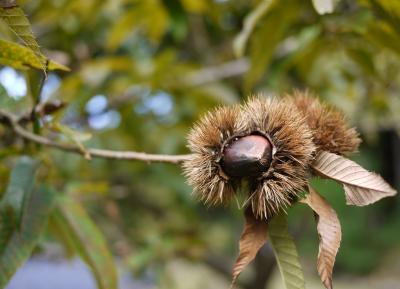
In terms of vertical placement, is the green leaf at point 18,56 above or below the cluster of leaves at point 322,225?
above

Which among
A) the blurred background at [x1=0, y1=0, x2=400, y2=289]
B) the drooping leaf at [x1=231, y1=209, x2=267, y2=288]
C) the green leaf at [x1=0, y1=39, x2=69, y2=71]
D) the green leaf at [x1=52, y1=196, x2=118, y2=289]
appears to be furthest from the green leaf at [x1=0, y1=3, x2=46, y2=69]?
the green leaf at [x1=52, y1=196, x2=118, y2=289]

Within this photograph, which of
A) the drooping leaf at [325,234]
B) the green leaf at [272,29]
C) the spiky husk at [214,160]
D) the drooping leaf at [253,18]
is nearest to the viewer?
the drooping leaf at [325,234]

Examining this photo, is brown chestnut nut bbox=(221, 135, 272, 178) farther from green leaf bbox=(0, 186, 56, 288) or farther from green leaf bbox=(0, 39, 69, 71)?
green leaf bbox=(0, 186, 56, 288)

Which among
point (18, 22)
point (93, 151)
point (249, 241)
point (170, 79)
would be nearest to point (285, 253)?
point (249, 241)

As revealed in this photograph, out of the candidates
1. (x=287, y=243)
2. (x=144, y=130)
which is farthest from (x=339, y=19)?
(x=144, y=130)

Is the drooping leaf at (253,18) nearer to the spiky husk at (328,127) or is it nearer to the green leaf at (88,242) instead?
the spiky husk at (328,127)

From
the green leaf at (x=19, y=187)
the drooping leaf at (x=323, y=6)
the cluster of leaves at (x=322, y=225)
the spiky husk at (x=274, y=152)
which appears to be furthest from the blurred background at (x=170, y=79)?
the cluster of leaves at (x=322, y=225)
